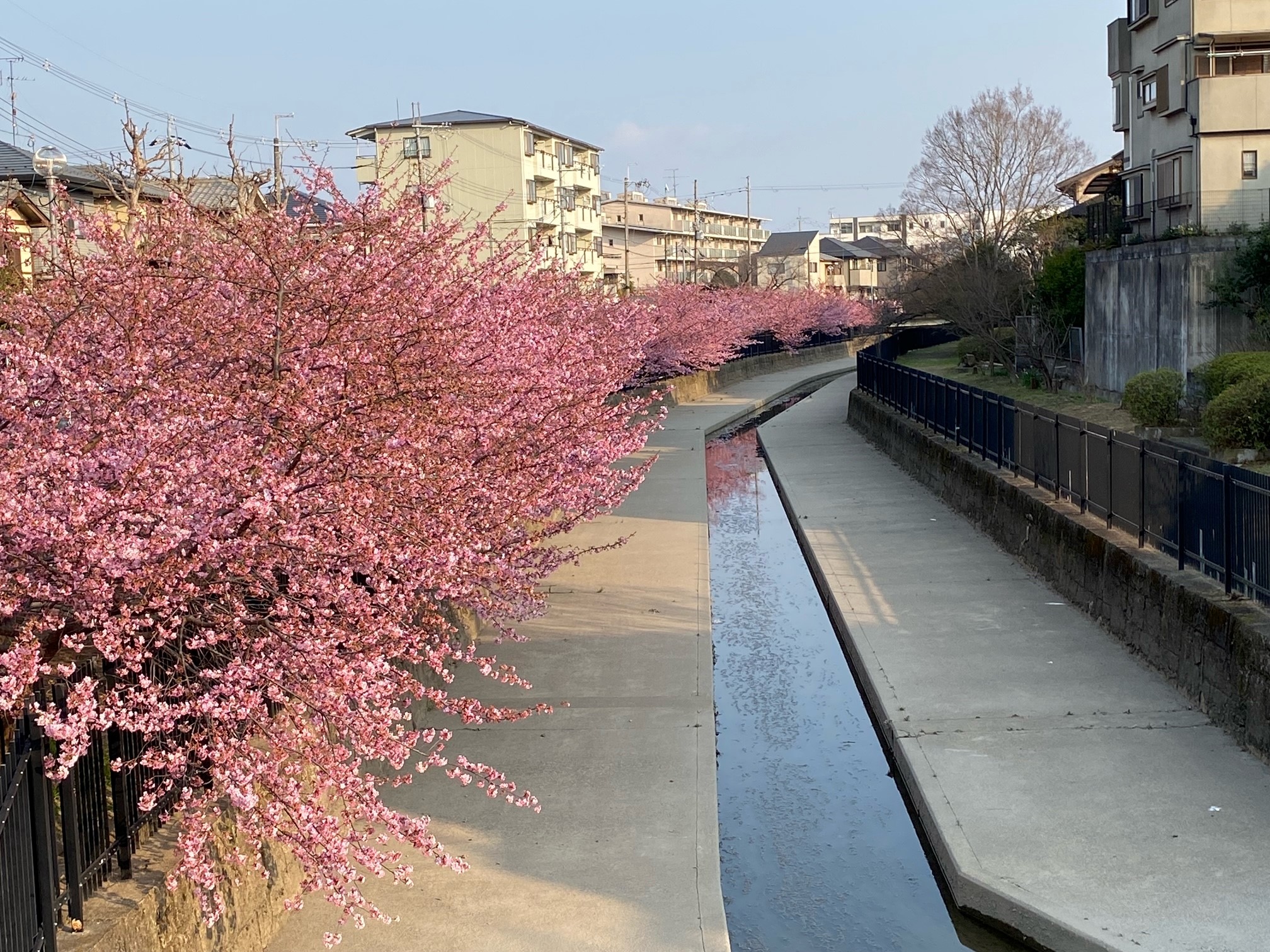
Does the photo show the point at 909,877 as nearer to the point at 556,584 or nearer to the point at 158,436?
the point at 158,436

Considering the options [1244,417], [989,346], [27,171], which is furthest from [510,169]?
[1244,417]

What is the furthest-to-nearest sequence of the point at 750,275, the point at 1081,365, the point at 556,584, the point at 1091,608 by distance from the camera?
the point at 750,275, the point at 1081,365, the point at 556,584, the point at 1091,608

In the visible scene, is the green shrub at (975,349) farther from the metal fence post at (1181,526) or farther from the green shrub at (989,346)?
the metal fence post at (1181,526)

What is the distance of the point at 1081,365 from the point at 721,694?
81.7ft

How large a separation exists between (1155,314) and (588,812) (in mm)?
23483

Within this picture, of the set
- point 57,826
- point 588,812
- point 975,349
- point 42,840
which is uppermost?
point 975,349

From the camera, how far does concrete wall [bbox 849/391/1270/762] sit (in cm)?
998

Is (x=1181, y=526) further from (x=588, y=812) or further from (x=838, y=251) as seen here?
(x=838, y=251)

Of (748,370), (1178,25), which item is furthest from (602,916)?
(748,370)

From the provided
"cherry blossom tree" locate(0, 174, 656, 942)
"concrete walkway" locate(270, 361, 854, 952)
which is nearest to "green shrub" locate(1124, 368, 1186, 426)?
Result: "concrete walkway" locate(270, 361, 854, 952)

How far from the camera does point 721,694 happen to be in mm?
13430

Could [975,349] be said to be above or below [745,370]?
above

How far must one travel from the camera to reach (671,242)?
128 meters

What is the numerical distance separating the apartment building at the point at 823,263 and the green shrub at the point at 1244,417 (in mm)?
104042
